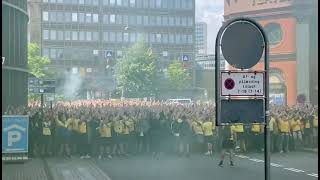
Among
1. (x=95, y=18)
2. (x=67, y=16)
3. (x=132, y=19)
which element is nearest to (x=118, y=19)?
(x=132, y=19)

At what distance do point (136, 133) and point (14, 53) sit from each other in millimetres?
7213

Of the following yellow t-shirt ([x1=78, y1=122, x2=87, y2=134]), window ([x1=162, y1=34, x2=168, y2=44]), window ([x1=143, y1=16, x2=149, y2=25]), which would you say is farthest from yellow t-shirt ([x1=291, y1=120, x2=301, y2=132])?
window ([x1=162, y1=34, x2=168, y2=44])

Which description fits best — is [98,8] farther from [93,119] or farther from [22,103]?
[93,119]

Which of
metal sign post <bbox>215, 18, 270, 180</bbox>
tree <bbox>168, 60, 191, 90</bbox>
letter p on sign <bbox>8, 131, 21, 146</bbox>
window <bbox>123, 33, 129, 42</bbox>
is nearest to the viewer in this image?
metal sign post <bbox>215, 18, 270, 180</bbox>

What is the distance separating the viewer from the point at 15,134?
13719mm

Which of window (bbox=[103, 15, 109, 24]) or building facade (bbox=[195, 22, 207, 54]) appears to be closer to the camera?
building facade (bbox=[195, 22, 207, 54])

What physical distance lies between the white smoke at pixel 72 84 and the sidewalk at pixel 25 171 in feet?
121

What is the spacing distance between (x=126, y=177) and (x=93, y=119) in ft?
16.8

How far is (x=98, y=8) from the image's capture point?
2211 inches

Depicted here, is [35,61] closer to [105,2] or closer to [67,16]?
[67,16]

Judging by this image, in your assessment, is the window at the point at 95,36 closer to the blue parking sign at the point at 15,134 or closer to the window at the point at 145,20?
the window at the point at 145,20

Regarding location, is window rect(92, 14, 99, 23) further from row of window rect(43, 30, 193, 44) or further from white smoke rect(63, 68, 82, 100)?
white smoke rect(63, 68, 82, 100)

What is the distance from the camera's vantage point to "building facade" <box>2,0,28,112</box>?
21.1m

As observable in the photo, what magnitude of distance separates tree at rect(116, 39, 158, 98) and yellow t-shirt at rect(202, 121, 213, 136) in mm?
28272
